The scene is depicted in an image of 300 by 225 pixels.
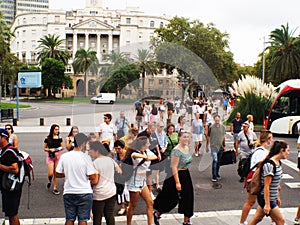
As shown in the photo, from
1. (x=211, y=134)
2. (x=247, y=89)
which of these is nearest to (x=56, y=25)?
(x=247, y=89)

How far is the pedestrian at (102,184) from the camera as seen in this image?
4.79 meters

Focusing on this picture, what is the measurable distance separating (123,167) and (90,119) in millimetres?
901

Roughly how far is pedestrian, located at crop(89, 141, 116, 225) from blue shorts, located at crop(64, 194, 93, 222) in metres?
0.18

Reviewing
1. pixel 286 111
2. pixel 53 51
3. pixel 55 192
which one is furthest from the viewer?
pixel 53 51

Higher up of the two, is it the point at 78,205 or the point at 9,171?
the point at 9,171

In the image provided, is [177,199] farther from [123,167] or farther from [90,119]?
[90,119]

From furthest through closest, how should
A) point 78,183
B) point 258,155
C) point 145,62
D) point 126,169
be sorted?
point 258,155
point 145,62
point 126,169
point 78,183

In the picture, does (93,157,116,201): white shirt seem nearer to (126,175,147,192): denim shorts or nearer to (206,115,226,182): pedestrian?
(126,175,147,192): denim shorts

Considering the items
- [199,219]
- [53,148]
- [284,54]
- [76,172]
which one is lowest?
[199,219]

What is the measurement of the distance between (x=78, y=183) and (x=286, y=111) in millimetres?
15370

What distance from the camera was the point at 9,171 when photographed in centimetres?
511

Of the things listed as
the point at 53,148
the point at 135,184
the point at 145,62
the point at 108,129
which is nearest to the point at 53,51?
the point at 108,129

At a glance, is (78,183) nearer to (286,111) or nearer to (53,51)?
(286,111)

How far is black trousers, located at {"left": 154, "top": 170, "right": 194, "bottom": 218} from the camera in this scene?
18.4 feet
